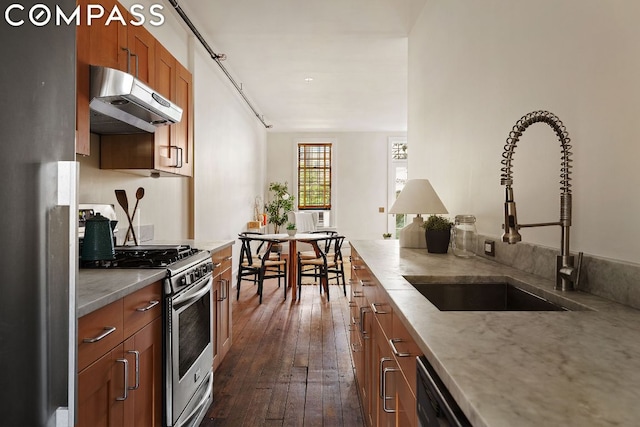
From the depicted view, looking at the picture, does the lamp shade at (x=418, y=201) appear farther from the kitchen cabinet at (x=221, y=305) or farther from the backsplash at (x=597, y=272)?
the kitchen cabinet at (x=221, y=305)

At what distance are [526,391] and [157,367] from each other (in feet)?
5.21

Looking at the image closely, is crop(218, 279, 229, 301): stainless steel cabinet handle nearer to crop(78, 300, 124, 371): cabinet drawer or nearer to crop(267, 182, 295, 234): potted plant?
crop(78, 300, 124, 371): cabinet drawer

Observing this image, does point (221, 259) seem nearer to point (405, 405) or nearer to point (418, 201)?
point (418, 201)

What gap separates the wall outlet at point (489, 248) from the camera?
2.05 metres

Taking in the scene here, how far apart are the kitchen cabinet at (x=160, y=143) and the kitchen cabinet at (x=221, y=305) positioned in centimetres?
70

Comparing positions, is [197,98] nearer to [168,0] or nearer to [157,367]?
[168,0]

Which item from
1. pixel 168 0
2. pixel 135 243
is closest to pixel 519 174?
pixel 135 243

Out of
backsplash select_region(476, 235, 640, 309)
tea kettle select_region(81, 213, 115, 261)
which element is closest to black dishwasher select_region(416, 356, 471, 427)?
backsplash select_region(476, 235, 640, 309)

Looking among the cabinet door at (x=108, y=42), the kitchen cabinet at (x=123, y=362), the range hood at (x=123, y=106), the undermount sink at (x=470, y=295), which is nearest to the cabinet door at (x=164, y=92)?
the range hood at (x=123, y=106)

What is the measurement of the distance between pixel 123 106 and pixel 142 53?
1.65 ft

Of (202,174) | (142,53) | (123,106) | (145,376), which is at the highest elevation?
(142,53)

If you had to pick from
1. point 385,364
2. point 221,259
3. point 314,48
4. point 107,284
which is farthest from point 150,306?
point 314,48

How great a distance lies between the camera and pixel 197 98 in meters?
4.07

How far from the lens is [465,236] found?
226cm
